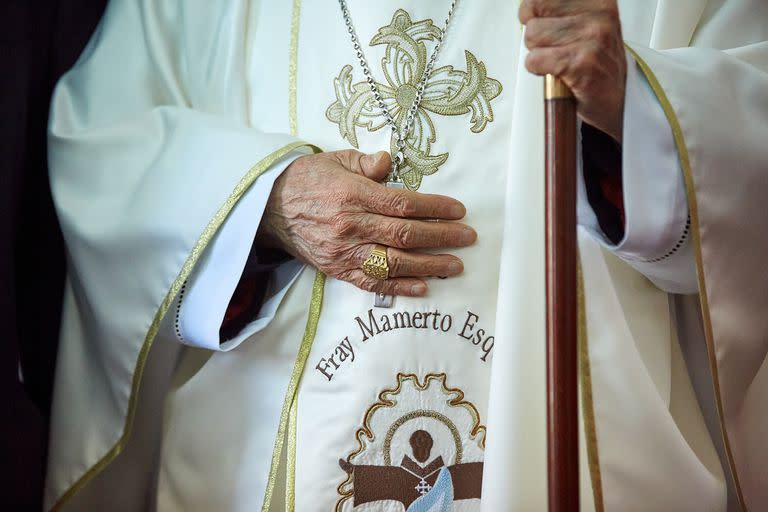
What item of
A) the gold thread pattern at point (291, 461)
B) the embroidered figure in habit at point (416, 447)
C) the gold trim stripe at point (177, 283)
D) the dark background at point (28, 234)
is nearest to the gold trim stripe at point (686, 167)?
the embroidered figure in habit at point (416, 447)

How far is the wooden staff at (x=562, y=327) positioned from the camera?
1128 millimetres

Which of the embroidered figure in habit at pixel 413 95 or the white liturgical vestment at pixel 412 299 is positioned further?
the embroidered figure in habit at pixel 413 95

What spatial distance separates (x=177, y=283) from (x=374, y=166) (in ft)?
1.58

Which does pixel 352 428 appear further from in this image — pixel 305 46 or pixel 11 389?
pixel 305 46

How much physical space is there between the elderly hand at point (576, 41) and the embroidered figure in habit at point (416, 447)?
66 cm

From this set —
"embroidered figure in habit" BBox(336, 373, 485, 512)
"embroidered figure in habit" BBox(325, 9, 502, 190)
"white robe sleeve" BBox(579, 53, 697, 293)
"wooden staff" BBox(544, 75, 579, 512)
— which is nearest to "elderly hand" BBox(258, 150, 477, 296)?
"embroidered figure in habit" BBox(325, 9, 502, 190)

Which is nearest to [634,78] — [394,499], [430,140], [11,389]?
[430,140]

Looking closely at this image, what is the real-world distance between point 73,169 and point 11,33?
0.30 metres

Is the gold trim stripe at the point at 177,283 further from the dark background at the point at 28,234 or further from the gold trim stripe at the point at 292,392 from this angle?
the gold trim stripe at the point at 292,392

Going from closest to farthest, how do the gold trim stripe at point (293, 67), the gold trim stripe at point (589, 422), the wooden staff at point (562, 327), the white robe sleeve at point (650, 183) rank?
the wooden staff at point (562, 327) → the white robe sleeve at point (650, 183) → the gold trim stripe at point (589, 422) → the gold trim stripe at point (293, 67)

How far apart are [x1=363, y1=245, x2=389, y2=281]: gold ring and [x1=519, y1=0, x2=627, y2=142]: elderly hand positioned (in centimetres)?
49

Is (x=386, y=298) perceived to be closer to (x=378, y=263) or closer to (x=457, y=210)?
(x=378, y=263)

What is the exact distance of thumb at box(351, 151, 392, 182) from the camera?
5.36 feet

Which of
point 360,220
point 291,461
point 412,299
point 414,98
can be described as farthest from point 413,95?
point 291,461
